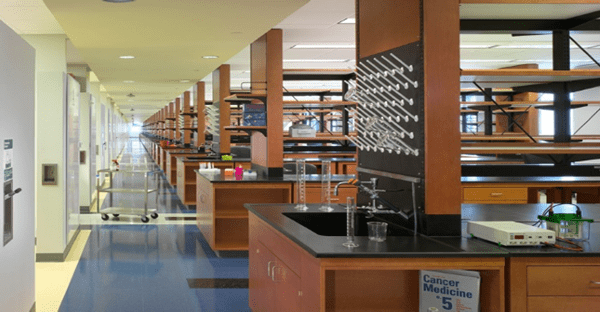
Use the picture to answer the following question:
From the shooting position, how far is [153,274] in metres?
6.55

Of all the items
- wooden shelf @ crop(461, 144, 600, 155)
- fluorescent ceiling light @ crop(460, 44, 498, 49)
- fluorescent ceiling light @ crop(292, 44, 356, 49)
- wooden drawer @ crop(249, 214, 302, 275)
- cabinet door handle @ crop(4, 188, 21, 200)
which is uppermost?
fluorescent ceiling light @ crop(460, 44, 498, 49)

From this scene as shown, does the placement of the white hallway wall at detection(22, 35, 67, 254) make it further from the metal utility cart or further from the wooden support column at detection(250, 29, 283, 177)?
the metal utility cart

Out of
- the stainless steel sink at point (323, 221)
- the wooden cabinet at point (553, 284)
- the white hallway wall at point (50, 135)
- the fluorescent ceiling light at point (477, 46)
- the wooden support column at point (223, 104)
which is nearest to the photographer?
the wooden cabinet at point (553, 284)

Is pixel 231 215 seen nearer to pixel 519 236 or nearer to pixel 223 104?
pixel 223 104

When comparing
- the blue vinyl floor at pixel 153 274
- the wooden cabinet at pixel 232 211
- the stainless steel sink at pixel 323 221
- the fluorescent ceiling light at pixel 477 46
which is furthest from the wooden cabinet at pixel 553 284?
the fluorescent ceiling light at pixel 477 46

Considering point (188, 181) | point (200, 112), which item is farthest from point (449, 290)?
point (200, 112)

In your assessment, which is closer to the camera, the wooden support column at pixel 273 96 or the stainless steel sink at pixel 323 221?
the stainless steel sink at pixel 323 221

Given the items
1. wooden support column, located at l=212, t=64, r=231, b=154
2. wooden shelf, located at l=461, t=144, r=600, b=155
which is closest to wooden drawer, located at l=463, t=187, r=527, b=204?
wooden shelf, located at l=461, t=144, r=600, b=155

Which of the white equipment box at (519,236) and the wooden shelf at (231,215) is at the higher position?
the white equipment box at (519,236)

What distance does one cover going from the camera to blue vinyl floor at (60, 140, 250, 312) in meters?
5.42

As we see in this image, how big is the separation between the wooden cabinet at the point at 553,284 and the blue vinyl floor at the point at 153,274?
9.25ft

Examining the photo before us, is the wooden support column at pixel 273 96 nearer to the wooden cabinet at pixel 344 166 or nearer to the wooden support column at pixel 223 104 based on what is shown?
the wooden cabinet at pixel 344 166

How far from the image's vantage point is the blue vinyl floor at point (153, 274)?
5418mm

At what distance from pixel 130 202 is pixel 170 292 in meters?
7.77
